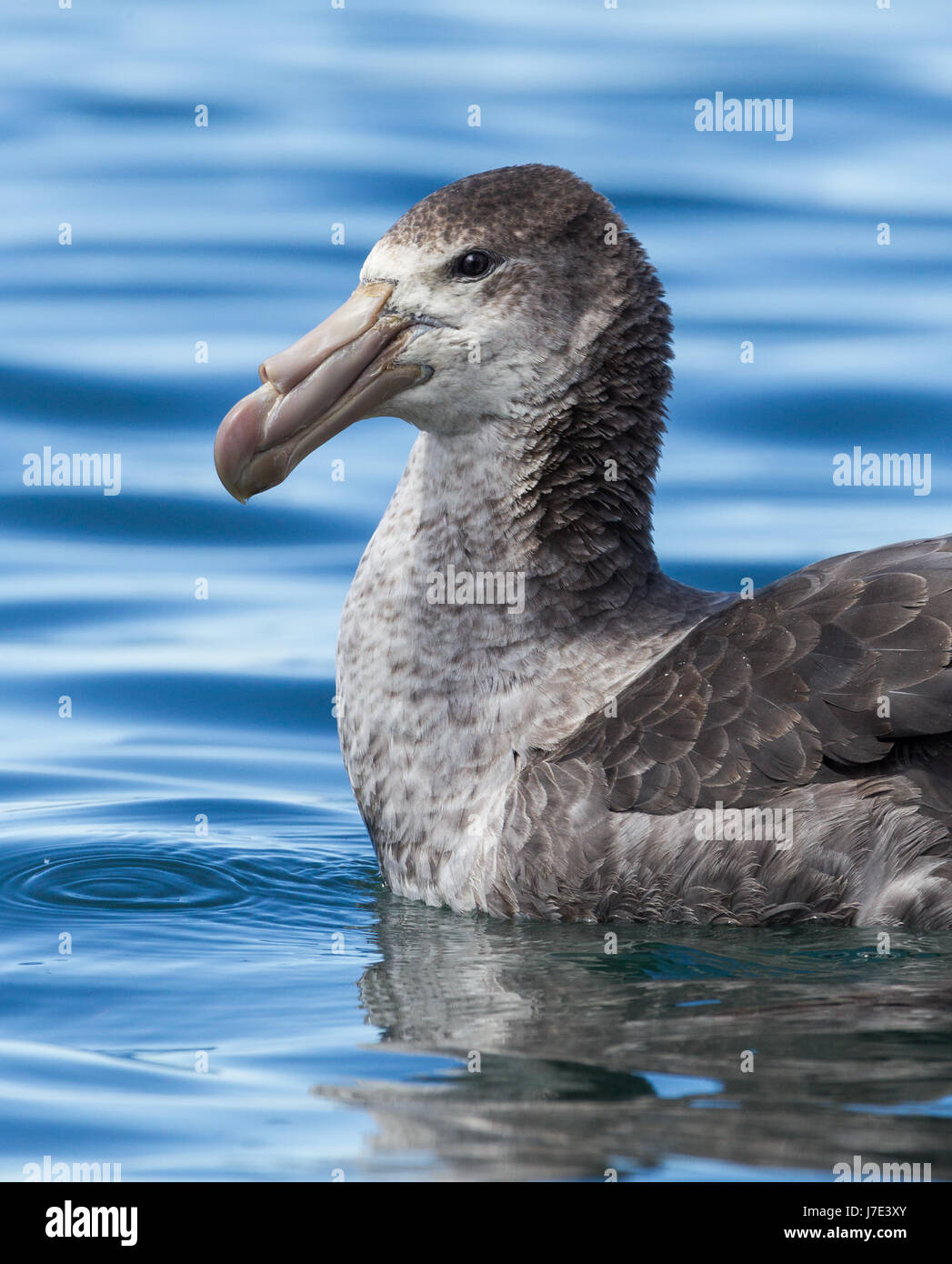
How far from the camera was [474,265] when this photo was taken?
21.8ft

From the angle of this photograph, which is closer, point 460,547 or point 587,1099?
point 587,1099

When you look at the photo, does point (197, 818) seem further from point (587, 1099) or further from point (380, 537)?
point (587, 1099)

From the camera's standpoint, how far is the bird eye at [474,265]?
21.8 ft

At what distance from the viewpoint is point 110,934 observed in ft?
22.0

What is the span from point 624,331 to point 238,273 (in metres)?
6.56

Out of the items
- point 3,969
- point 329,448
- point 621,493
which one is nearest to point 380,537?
point 621,493

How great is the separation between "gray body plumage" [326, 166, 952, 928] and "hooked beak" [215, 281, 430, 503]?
15 cm

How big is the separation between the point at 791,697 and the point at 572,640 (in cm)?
88

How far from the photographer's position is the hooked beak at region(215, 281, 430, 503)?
260 inches

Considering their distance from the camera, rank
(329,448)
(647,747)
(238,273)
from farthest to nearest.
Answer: (238,273)
(329,448)
(647,747)

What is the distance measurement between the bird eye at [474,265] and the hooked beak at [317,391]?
21 centimetres
